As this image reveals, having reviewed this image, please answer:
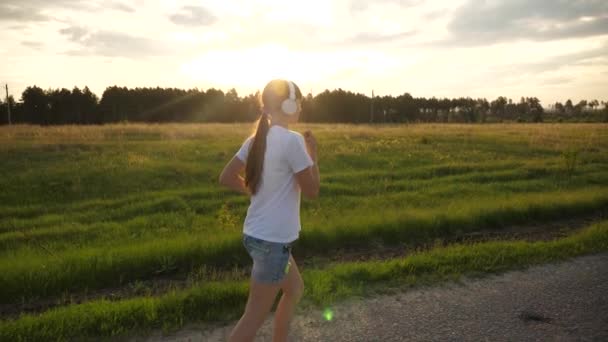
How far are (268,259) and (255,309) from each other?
1.23 feet

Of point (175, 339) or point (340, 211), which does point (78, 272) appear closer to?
point (175, 339)

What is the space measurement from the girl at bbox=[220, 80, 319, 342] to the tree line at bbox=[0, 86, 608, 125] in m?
64.2

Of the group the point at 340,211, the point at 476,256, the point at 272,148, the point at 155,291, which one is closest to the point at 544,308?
the point at 476,256

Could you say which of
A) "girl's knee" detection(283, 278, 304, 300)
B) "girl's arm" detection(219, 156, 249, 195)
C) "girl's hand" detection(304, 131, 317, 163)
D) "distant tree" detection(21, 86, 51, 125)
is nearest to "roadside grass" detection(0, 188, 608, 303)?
"girl's knee" detection(283, 278, 304, 300)

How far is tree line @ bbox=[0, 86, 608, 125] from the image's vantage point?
77.1 metres

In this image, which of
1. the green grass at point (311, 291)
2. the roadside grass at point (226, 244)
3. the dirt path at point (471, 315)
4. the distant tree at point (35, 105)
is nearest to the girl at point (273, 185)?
the dirt path at point (471, 315)

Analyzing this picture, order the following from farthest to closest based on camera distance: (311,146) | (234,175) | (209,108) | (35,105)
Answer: (209,108) → (35,105) → (234,175) → (311,146)

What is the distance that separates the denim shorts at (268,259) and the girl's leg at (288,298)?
0.66ft

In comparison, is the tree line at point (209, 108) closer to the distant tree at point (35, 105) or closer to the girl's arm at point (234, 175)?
the distant tree at point (35, 105)

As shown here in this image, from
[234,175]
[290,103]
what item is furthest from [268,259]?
[290,103]

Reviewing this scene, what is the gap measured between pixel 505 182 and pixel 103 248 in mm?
11763

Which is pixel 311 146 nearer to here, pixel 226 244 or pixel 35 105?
pixel 226 244

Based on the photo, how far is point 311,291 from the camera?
4.93 m

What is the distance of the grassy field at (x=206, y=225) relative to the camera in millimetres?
4797
